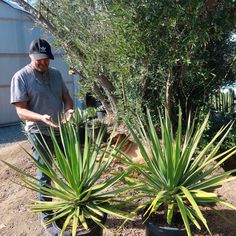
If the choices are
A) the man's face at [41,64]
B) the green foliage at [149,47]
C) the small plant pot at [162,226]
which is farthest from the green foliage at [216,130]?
the man's face at [41,64]

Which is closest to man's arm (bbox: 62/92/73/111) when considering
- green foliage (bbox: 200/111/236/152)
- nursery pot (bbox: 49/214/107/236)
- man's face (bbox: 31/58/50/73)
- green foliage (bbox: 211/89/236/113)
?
man's face (bbox: 31/58/50/73)

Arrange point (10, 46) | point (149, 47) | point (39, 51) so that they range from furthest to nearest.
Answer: point (10, 46) < point (149, 47) < point (39, 51)

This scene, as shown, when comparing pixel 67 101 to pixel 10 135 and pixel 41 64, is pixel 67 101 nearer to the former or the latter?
pixel 41 64

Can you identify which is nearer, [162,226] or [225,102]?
[162,226]

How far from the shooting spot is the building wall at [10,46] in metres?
10.3

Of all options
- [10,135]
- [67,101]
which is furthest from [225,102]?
[10,135]

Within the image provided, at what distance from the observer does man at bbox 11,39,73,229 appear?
3.28 meters

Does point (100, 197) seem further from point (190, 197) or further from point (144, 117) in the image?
point (144, 117)

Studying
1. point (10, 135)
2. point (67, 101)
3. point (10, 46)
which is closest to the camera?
point (67, 101)

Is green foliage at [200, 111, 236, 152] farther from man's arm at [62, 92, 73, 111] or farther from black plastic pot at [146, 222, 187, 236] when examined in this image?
black plastic pot at [146, 222, 187, 236]

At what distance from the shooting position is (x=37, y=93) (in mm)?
3379

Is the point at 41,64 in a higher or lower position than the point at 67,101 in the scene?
higher

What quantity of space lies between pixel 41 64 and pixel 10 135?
6.47m

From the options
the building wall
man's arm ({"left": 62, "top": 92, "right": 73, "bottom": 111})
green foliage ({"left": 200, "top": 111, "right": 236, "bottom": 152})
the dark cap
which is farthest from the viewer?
the building wall
